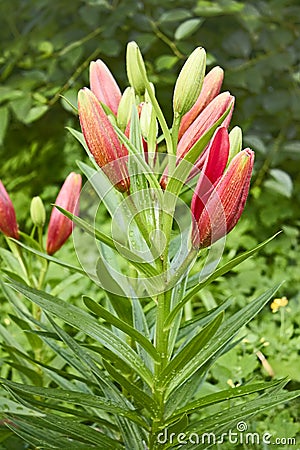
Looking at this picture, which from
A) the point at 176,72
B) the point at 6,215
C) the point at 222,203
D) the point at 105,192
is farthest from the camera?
the point at 176,72

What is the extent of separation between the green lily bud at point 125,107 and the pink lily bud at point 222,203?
10 centimetres

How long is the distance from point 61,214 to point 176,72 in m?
0.92

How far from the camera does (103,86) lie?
0.61 meters

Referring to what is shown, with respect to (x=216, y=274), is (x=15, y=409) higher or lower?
lower

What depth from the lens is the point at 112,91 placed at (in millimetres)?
608

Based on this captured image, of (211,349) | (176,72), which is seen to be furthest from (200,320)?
(176,72)

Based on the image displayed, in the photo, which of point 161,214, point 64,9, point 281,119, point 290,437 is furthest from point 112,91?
point 64,9

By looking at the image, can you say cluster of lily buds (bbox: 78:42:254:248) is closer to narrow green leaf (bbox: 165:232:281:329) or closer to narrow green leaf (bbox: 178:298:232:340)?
narrow green leaf (bbox: 165:232:281:329)

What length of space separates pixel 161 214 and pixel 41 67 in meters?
1.16

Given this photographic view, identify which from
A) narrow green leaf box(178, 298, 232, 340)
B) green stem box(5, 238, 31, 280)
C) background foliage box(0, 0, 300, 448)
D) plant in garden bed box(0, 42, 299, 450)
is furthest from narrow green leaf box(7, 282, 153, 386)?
background foliage box(0, 0, 300, 448)

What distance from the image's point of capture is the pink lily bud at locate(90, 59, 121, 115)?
0.60 m

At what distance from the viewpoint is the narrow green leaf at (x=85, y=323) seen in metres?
0.55

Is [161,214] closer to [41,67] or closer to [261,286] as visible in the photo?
[261,286]

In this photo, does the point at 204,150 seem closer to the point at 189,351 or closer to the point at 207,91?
the point at 207,91
